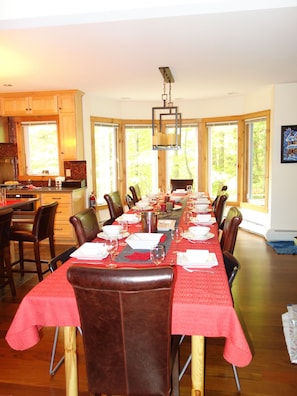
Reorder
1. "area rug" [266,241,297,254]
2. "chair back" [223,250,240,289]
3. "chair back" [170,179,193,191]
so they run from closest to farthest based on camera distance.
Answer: "chair back" [223,250,240,289] → "area rug" [266,241,297,254] → "chair back" [170,179,193,191]

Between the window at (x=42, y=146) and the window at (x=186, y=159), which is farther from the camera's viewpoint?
the window at (x=186, y=159)

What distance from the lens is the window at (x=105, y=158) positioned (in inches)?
259

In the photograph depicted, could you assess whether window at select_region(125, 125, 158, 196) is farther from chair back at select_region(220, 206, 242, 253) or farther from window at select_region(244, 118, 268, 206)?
chair back at select_region(220, 206, 242, 253)

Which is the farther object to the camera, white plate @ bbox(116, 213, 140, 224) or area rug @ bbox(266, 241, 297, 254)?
area rug @ bbox(266, 241, 297, 254)

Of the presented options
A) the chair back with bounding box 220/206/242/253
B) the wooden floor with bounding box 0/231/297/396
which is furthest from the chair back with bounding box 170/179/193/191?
the chair back with bounding box 220/206/242/253

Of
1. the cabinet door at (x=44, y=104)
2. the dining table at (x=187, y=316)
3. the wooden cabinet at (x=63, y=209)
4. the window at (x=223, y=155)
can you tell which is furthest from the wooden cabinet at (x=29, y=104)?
the dining table at (x=187, y=316)

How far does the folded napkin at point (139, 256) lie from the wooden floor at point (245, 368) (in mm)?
845

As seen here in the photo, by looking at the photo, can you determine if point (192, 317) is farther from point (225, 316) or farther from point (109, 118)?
point (109, 118)

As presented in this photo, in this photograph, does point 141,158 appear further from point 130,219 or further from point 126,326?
point 126,326

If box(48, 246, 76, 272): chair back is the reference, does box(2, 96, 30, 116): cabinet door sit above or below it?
above

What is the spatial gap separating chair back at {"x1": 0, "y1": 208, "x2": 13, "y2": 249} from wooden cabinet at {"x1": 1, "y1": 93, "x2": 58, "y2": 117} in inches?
117

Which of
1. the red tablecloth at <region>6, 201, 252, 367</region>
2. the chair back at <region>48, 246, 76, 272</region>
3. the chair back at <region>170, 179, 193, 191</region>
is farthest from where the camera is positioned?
the chair back at <region>170, 179, 193, 191</region>

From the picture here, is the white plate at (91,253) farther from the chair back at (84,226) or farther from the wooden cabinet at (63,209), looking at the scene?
the wooden cabinet at (63,209)

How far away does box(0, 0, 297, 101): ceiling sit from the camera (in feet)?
7.84
